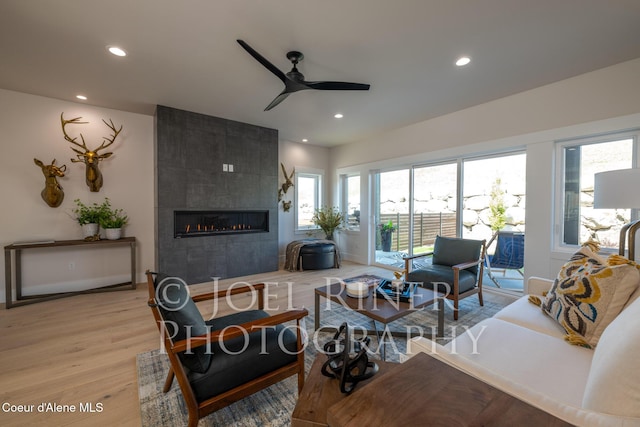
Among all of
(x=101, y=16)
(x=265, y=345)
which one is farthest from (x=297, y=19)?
(x=265, y=345)

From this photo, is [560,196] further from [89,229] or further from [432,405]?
[89,229]

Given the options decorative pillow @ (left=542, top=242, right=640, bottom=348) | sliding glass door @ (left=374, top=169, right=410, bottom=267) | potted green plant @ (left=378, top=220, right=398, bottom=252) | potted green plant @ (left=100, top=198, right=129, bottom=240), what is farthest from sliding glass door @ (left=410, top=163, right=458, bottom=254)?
potted green plant @ (left=100, top=198, right=129, bottom=240)

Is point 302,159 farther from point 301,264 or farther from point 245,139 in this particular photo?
point 301,264

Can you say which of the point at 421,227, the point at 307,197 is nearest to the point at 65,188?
the point at 307,197

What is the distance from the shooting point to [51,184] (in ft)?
11.9

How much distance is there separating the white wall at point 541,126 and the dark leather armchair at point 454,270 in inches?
30.3

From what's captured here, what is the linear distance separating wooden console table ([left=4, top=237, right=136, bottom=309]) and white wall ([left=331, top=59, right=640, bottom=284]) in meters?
4.94

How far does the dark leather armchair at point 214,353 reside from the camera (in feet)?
4.38

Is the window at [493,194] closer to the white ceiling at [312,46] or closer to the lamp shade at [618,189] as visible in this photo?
the white ceiling at [312,46]

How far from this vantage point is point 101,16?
2.12 metres

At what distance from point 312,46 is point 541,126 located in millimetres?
2975

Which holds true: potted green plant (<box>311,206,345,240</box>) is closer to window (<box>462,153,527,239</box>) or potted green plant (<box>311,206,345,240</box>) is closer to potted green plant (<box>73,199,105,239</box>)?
window (<box>462,153,527,239</box>)

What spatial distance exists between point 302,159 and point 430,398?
5745mm

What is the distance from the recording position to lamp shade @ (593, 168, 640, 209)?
1.78 metres
